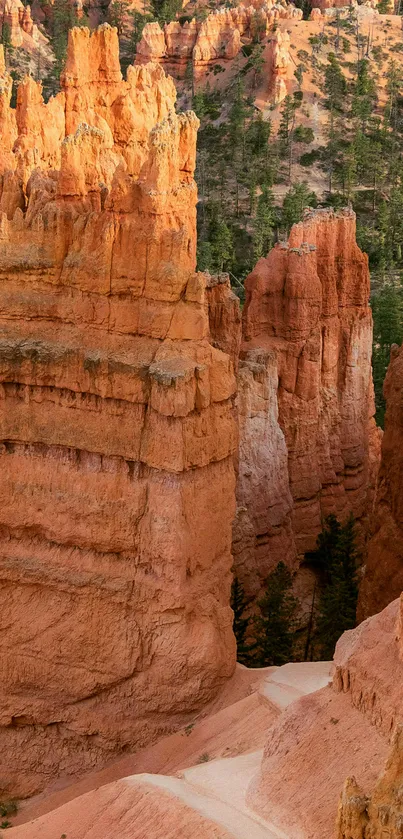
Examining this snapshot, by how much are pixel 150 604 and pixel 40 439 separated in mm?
3008

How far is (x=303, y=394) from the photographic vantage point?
103ft

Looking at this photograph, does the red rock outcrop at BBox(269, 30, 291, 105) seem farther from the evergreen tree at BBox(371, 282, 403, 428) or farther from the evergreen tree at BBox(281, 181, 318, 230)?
the evergreen tree at BBox(371, 282, 403, 428)

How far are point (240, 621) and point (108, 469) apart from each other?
6.30 m

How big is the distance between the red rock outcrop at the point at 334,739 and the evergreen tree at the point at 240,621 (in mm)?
8695

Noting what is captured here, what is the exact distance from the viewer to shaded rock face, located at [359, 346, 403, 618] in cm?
2381

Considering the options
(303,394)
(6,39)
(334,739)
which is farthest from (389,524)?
(6,39)

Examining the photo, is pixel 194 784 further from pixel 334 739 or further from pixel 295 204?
pixel 295 204

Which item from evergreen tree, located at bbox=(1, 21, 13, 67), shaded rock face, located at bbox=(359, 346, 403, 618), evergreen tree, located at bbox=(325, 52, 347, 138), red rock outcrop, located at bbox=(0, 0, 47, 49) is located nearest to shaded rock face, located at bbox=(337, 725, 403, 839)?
shaded rock face, located at bbox=(359, 346, 403, 618)

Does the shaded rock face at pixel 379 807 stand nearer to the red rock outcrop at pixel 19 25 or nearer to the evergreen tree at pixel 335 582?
the evergreen tree at pixel 335 582

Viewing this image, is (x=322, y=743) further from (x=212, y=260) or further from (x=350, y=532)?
(x=212, y=260)

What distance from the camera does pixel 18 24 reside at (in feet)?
287

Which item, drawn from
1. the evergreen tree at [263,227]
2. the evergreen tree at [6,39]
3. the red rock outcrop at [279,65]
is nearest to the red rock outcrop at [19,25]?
the evergreen tree at [6,39]

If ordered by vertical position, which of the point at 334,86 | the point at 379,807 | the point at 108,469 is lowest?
the point at 379,807

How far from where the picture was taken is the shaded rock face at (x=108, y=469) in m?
19.6
